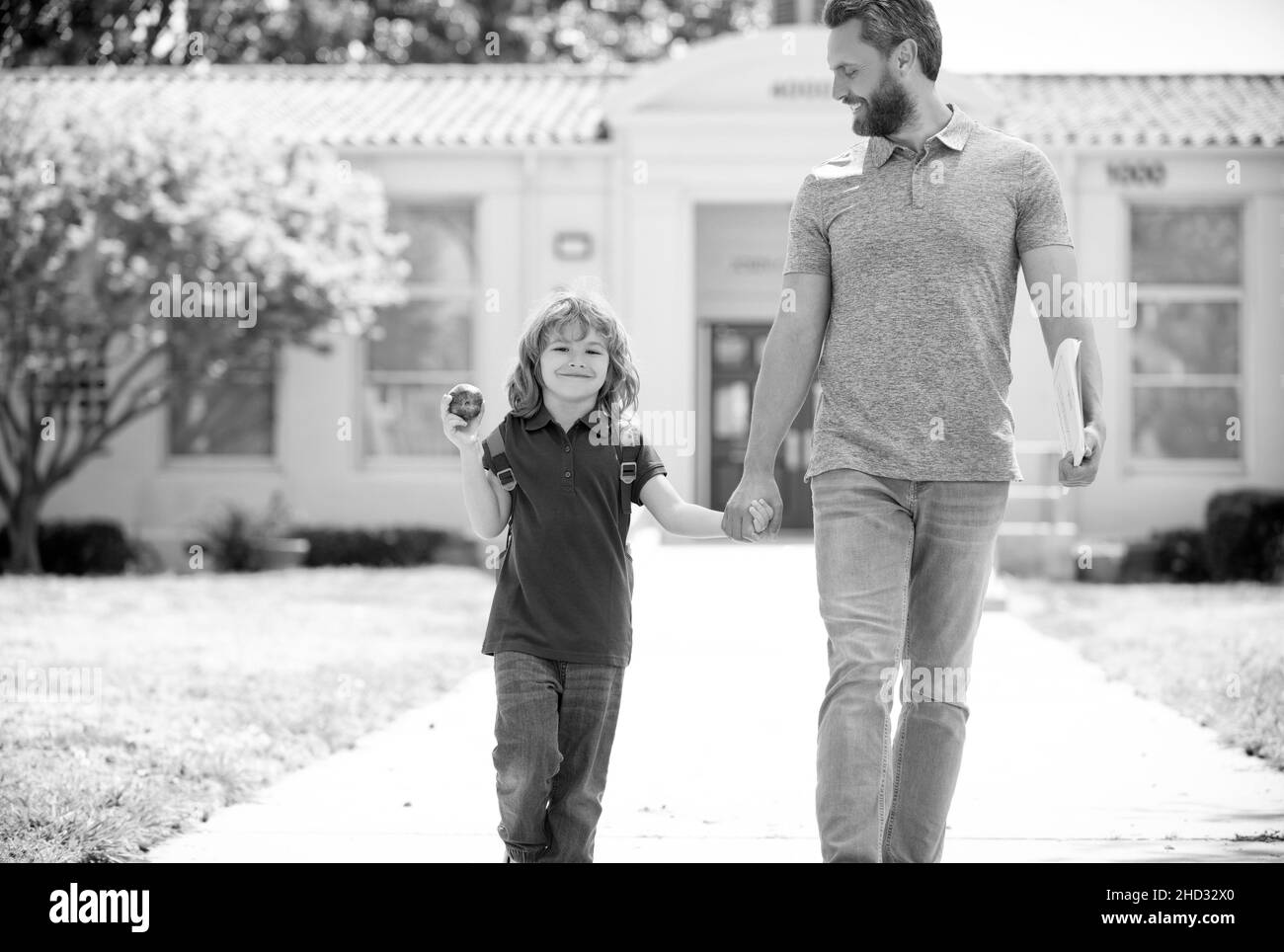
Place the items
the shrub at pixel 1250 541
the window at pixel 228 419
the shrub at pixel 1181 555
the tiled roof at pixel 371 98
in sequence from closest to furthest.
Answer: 1. the shrub at pixel 1250 541
2. the shrub at pixel 1181 555
3. the tiled roof at pixel 371 98
4. the window at pixel 228 419

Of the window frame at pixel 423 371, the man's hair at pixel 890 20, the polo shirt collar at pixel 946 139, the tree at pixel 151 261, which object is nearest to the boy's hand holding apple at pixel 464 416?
the polo shirt collar at pixel 946 139

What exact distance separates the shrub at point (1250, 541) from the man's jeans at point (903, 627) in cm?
1260

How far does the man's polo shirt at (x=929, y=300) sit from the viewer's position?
370 centimetres

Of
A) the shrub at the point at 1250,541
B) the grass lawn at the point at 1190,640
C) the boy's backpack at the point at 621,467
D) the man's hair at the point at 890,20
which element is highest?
the man's hair at the point at 890,20

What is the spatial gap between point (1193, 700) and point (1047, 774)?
2.06 metres

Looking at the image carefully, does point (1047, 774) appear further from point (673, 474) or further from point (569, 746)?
point (673, 474)

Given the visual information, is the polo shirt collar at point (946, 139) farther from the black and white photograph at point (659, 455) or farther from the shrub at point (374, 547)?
the shrub at point (374, 547)

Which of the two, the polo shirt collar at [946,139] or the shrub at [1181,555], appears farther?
the shrub at [1181,555]

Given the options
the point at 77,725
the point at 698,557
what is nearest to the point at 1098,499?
the point at 698,557

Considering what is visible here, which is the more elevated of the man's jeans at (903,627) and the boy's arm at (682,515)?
the boy's arm at (682,515)

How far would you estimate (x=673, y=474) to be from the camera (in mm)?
15984

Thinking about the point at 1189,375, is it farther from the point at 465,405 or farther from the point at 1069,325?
the point at 465,405

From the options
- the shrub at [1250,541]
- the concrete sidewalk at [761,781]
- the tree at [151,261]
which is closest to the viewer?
the concrete sidewalk at [761,781]
